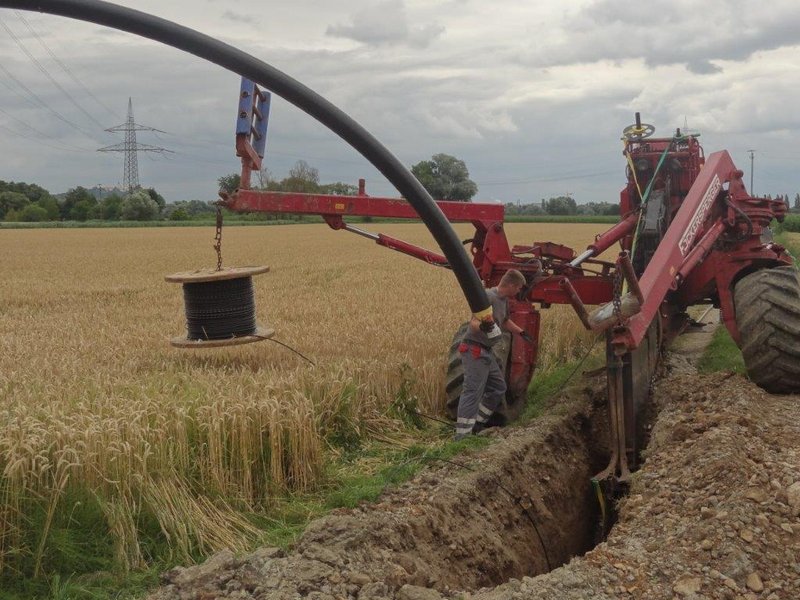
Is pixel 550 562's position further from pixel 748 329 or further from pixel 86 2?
pixel 86 2

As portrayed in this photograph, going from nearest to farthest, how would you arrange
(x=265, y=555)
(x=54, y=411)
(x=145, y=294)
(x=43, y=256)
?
(x=265, y=555), (x=54, y=411), (x=145, y=294), (x=43, y=256)

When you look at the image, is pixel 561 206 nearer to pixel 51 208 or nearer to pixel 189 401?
pixel 51 208

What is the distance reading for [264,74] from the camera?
4.04m

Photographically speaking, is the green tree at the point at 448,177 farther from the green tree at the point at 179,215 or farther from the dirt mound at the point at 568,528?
the green tree at the point at 179,215

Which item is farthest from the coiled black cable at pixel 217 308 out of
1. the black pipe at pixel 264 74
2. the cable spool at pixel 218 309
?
the black pipe at pixel 264 74

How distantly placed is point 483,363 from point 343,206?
189cm

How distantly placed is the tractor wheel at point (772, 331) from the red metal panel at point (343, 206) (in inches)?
95.1

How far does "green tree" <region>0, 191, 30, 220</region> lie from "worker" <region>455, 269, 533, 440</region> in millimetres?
73576

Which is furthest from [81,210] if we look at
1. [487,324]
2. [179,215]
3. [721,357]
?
[487,324]

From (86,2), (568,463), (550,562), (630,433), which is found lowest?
(550,562)

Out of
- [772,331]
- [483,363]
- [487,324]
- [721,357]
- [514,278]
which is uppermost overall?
[514,278]

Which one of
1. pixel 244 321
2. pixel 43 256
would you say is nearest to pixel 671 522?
pixel 244 321

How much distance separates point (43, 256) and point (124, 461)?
88.9 ft

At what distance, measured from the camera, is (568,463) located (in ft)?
23.8
